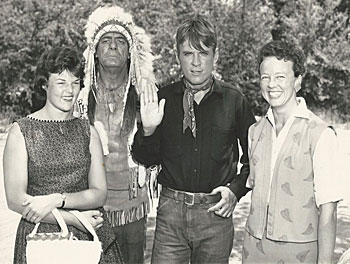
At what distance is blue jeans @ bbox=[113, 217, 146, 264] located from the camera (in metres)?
3.36

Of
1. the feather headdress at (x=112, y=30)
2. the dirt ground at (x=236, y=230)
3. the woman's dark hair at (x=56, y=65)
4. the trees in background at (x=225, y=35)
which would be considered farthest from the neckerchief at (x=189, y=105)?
the trees in background at (x=225, y=35)

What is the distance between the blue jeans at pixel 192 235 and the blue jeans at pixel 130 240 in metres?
0.25

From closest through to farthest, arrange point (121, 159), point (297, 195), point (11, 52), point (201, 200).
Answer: point (297, 195), point (201, 200), point (121, 159), point (11, 52)

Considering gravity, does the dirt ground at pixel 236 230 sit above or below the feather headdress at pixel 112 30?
below

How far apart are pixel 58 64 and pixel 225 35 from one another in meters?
14.0

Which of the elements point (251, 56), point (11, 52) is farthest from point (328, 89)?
point (11, 52)

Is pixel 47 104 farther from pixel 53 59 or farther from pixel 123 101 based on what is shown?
pixel 123 101

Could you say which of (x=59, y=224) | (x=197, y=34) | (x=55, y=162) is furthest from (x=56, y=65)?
(x=197, y=34)

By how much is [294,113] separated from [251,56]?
532 inches

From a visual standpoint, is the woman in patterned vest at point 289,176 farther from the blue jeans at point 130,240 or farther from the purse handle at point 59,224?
the purse handle at point 59,224

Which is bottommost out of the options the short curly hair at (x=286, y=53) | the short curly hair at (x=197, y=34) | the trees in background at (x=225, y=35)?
the short curly hair at (x=286, y=53)

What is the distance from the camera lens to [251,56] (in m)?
16.0

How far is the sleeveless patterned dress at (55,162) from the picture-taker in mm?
2637

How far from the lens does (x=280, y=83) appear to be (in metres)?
2.70
